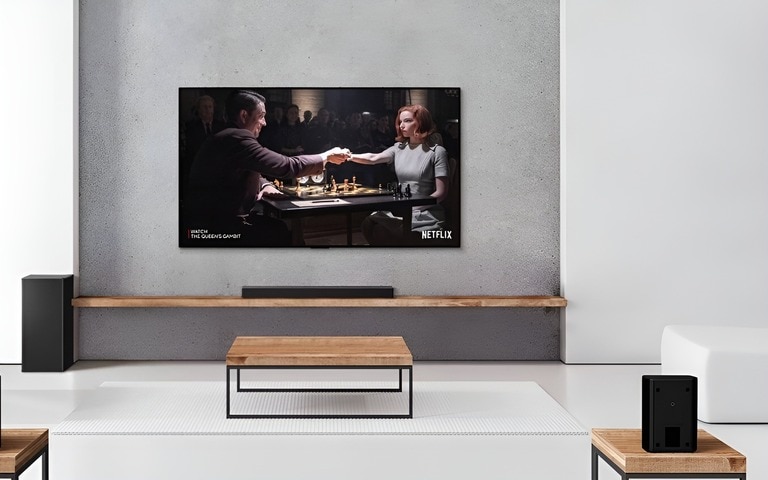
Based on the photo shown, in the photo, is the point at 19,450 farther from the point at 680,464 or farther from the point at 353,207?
the point at 353,207

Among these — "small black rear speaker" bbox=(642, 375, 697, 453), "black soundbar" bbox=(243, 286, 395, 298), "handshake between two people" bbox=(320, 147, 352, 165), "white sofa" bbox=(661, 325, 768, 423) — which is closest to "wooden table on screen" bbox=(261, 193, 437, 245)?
"handshake between two people" bbox=(320, 147, 352, 165)

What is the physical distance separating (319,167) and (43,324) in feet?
7.75

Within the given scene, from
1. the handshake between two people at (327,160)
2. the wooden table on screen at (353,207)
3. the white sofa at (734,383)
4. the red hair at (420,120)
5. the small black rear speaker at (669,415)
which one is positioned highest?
the red hair at (420,120)

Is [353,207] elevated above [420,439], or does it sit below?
above

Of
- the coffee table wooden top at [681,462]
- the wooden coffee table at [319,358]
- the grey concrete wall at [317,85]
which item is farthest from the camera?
the grey concrete wall at [317,85]

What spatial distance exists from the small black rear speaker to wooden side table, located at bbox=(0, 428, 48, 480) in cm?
198

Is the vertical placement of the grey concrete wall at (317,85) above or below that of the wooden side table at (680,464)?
above

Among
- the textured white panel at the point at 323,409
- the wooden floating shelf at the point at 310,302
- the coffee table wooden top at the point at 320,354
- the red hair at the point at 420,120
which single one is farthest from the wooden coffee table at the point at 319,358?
the red hair at the point at 420,120

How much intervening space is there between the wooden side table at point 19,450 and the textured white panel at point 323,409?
53.4 inches

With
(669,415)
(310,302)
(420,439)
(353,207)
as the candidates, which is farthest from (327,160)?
(669,415)

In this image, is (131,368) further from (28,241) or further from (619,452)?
(619,452)

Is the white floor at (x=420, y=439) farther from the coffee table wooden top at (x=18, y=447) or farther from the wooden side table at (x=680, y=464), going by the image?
the wooden side table at (x=680, y=464)

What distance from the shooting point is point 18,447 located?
8.51 ft

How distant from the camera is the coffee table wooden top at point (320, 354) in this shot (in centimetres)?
432
